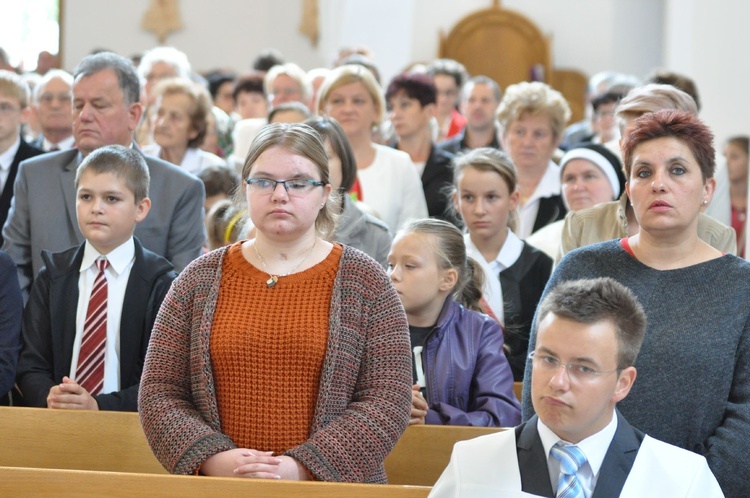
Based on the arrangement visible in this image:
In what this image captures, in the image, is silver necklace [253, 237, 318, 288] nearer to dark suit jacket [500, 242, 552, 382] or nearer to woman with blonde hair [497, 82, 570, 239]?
dark suit jacket [500, 242, 552, 382]

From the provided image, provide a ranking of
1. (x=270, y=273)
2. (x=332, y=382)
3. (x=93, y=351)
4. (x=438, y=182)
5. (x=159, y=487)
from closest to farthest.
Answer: (x=159, y=487), (x=332, y=382), (x=270, y=273), (x=93, y=351), (x=438, y=182)

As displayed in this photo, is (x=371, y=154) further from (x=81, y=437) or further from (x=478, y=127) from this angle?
(x=81, y=437)

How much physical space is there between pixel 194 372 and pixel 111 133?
5.95 ft

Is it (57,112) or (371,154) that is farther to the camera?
(57,112)

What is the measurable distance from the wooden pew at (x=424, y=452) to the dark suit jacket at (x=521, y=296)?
1.07 metres

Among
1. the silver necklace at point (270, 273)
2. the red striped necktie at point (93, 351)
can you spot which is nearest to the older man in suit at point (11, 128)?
the red striped necktie at point (93, 351)

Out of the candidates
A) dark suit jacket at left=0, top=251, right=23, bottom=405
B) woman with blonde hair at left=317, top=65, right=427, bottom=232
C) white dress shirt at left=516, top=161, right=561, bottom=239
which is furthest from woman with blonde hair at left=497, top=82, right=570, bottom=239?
dark suit jacket at left=0, top=251, right=23, bottom=405

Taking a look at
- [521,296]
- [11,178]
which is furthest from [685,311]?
[11,178]

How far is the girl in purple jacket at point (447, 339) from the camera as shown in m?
3.63

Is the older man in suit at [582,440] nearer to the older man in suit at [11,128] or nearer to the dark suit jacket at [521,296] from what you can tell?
the dark suit jacket at [521,296]

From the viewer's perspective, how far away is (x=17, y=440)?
3.28 m

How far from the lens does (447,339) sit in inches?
149

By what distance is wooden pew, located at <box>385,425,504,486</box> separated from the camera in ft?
10.5

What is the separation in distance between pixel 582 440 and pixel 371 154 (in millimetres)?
3251
